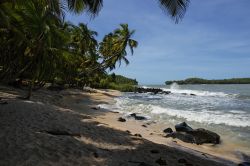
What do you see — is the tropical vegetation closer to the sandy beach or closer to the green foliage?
the green foliage

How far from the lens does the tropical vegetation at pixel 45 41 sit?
33.8 feet

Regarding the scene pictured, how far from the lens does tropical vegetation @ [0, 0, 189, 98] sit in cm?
1030

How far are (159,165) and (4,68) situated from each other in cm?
1319

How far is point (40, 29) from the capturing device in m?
10.8

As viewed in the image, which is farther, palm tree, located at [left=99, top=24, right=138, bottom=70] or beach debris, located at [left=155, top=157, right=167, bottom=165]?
palm tree, located at [left=99, top=24, right=138, bottom=70]

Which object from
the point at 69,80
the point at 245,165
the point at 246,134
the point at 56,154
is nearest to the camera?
the point at 56,154

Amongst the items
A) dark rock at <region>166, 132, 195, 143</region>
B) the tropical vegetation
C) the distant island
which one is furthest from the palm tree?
the distant island

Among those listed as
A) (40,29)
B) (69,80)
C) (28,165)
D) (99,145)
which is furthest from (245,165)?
(69,80)

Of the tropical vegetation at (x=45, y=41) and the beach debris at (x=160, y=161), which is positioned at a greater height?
the tropical vegetation at (x=45, y=41)

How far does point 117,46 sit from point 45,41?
93.2ft

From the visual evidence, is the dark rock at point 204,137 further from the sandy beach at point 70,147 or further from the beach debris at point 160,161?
the beach debris at point 160,161

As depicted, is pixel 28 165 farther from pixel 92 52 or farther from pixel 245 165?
pixel 92 52

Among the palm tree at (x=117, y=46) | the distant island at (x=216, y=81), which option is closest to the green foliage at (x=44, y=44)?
the palm tree at (x=117, y=46)

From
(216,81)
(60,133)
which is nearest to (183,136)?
(60,133)
